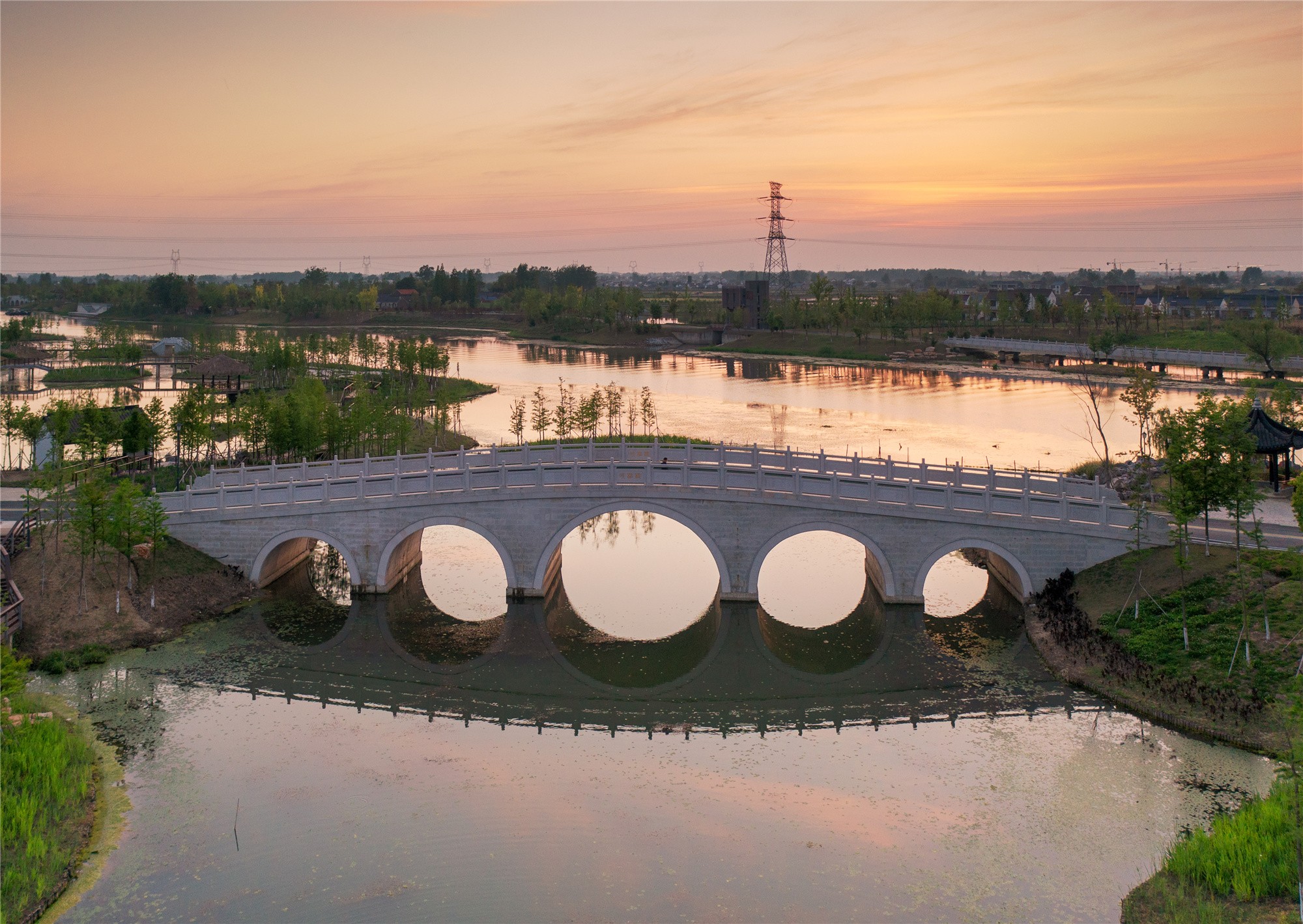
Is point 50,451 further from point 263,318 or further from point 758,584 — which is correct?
point 263,318

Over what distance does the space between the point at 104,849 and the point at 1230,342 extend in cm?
8392

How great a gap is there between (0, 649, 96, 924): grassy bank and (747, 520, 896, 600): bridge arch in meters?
15.3

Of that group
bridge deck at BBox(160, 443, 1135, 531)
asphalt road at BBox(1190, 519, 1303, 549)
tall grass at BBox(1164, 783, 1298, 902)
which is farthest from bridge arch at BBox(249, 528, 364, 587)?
asphalt road at BBox(1190, 519, 1303, 549)

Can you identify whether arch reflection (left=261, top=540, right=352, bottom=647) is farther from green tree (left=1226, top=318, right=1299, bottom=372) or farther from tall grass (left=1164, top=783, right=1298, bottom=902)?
green tree (left=1226, top=318, right=1299, bottom=372)

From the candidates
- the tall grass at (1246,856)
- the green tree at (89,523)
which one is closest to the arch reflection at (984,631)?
the tall grass at (1246,856)

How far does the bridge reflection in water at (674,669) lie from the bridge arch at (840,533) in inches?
21.1

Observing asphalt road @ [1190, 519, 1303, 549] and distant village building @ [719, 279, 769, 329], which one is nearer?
asphalt road @ [1190, 519, 1303, 549]

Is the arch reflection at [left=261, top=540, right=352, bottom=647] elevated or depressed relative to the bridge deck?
depressed

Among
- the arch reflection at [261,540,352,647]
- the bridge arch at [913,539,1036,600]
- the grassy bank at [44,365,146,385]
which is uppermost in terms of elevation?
the grassy bank at [44,365,146,385]

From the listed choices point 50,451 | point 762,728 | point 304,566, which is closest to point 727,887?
point 762,728

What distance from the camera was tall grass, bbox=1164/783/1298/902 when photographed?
13.8 metres

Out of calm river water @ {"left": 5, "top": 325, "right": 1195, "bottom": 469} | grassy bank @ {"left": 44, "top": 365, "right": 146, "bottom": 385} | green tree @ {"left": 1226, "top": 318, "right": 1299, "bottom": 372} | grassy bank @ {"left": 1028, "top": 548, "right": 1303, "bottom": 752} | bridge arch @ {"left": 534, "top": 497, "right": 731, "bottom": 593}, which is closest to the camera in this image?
grassy bank @ {"left": 1028, "top": 548, "right": 1303, "bottom": 752}

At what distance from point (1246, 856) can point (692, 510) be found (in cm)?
1511

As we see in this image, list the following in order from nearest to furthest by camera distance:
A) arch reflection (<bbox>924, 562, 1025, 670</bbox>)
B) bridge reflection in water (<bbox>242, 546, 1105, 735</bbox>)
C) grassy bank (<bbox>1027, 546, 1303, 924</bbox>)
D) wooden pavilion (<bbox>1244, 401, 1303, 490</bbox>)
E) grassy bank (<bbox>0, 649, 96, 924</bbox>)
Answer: grassy bank (<bbox>1027, 546, 1303, 924</bbox>) < grassy bank (<bbox>0, 649, 96, 924</bbox>) < bridge reflection in water (<bbox>242, 546, 1105, 735</bbox>) < arch reflection (<bbox>924, 562, 1025, 670</bbox>) < wooden pavilion (<bbox>1244, 401, 1303, 490</bbox>)
